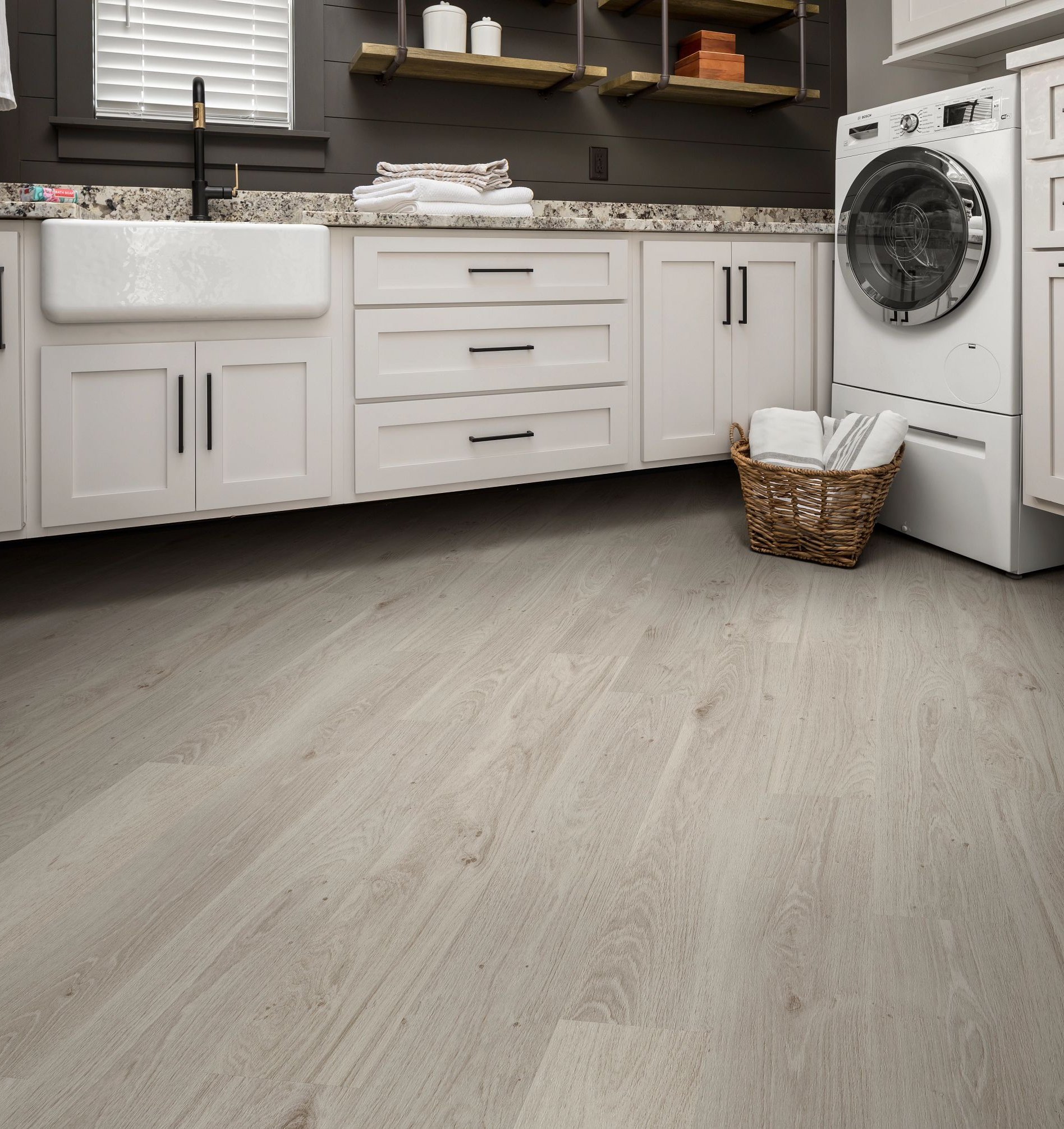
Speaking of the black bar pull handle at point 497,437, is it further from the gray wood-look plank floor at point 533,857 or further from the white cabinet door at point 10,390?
the white cabinet door at point 10,390

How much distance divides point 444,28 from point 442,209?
654mm

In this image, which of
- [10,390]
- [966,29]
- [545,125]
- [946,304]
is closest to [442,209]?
[545,125]

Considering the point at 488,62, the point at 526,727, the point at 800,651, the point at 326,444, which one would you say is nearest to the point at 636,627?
the point at 800,651

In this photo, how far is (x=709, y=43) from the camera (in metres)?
3.20

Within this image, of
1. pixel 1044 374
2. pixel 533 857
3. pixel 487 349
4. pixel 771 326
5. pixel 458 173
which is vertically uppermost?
pixel 458 173

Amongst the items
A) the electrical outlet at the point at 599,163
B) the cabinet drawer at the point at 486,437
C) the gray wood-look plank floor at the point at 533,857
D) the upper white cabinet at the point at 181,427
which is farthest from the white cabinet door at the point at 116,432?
→ the electrical outlet at the point at 599,163

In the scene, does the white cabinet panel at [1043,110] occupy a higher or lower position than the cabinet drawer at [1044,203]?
higher

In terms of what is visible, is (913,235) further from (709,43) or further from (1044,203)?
(709,43)

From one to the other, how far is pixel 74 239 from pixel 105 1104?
1.63 meters

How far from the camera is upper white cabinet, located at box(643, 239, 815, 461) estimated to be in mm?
2736

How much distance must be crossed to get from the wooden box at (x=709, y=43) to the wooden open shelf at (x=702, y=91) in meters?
0.11

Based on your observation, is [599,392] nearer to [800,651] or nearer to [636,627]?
[636,627]

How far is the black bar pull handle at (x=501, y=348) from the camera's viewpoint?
2473 millimetres

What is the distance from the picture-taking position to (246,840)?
122cm
